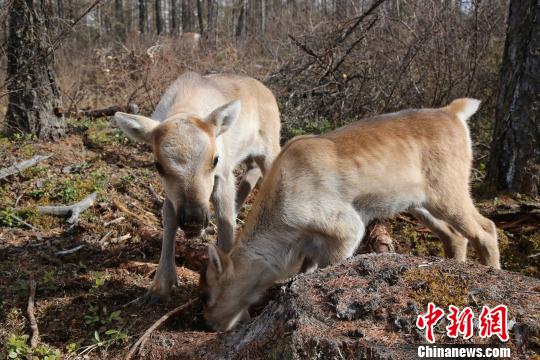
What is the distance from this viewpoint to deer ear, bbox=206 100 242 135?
490 centimetres

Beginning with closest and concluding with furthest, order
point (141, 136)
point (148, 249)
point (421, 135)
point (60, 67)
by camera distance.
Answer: point (141, 136), point (421, 135), point (148, 249), point (60, 67)

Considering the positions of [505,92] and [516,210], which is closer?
[516,210]

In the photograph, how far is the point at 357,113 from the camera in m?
11.0

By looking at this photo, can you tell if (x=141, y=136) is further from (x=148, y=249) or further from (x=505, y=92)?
(x=505, y=92)

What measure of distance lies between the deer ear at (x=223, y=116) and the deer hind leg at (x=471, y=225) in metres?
2.32

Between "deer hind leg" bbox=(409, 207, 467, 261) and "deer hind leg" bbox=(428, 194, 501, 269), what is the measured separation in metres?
0.42

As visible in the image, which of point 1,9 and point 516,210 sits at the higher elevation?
point 1,9

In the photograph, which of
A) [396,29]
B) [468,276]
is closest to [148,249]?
[468,276]

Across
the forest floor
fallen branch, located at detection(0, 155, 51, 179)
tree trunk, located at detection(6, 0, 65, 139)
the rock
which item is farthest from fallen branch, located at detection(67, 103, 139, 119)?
the rock

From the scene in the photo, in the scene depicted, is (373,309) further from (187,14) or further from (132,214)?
(187,14)

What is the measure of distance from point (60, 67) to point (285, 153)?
12515 millimetres

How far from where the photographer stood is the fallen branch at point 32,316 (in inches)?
163

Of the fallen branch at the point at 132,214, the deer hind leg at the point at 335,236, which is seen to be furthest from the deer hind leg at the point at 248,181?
the deer hind leg at the point at 335,236

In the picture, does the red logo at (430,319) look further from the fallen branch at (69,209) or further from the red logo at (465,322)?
the fallen branch at (69,209)
